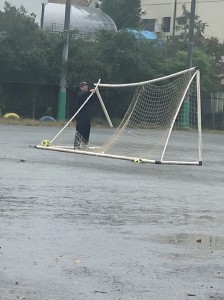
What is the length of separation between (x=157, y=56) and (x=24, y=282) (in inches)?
1615

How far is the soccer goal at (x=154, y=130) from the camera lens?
74.1 feet

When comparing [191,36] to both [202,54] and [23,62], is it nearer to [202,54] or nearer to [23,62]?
[202,54]

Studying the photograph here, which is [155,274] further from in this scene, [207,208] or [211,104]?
[211,104]

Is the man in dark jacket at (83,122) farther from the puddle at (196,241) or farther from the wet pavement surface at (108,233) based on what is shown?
the puddle at (196,241)

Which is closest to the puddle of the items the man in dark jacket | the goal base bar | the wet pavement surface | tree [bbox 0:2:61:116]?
the wet pavement surface

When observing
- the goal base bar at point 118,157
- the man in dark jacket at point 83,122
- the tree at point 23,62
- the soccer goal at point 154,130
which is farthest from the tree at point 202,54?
the goal base bar at point 118,157

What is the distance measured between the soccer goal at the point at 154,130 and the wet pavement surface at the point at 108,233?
168 inches

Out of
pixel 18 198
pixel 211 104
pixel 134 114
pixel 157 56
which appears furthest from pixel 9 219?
pixel 211 104

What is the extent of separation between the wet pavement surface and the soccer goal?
4.26 m

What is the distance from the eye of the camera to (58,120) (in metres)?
43.2

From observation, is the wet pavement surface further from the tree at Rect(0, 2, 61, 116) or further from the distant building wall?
the distant building wall

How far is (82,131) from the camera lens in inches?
931

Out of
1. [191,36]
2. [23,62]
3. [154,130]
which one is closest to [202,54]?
[191,36]

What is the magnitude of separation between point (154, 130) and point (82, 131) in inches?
310
